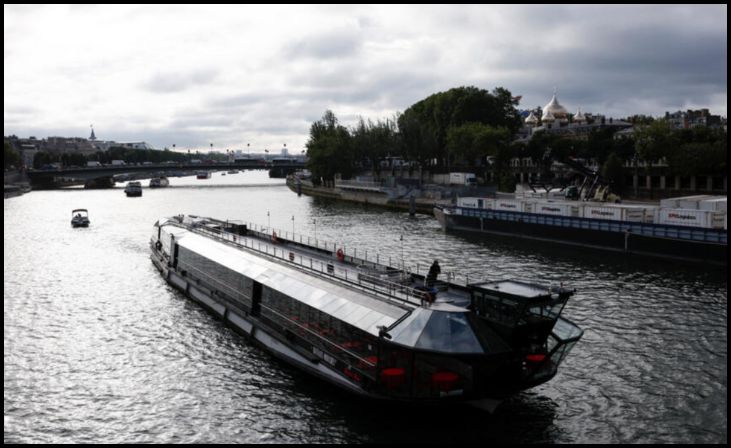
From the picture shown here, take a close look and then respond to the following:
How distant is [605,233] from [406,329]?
163 feet

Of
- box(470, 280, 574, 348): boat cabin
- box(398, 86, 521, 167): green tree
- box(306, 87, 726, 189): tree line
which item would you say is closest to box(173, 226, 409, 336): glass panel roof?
box(470, 280, 574, 348): boat cabin

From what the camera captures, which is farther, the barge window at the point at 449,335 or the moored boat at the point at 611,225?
the moored boat at the point at 611,225

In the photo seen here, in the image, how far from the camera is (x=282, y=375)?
1121 inches

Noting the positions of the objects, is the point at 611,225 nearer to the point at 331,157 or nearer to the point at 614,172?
the point at 614,172

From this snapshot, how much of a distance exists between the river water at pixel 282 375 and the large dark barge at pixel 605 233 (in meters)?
4.37

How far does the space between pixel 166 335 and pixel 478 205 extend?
2437 inches

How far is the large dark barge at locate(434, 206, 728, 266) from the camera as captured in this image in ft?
188

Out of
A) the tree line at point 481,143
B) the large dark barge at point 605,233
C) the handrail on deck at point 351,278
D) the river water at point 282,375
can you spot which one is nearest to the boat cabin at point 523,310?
the handrail on deck at point 351,278

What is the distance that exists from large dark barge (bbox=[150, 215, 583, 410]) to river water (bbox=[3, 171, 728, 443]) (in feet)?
4.19

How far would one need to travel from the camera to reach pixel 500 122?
166 meters

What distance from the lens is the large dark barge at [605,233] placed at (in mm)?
57250

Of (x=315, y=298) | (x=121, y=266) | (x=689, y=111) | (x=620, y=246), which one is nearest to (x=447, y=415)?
(x=315, y=298)

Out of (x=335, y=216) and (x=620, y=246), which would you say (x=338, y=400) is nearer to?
(x=620, y=246)

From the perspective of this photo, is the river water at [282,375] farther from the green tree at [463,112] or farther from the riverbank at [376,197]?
the green tree at [463,112]
